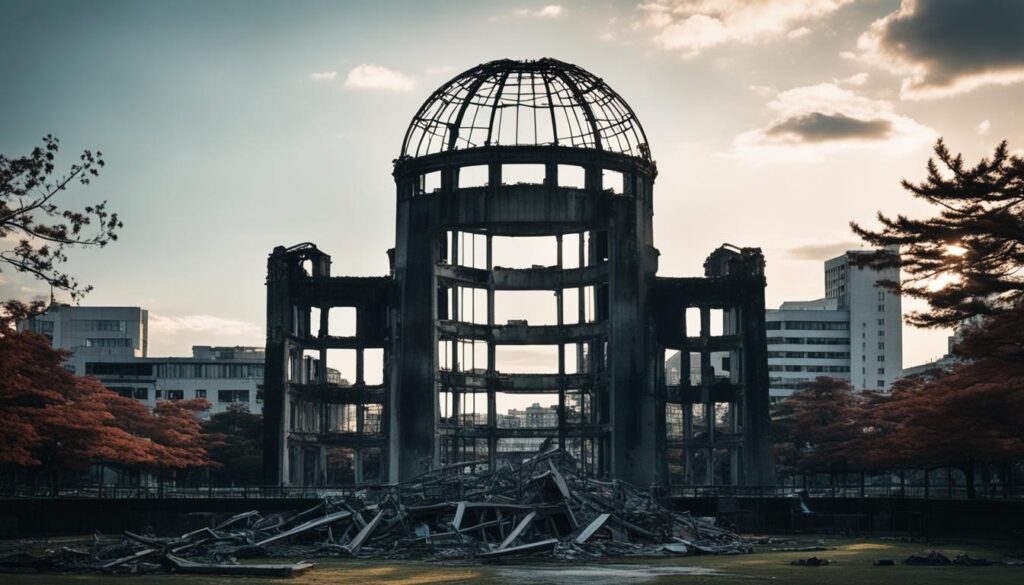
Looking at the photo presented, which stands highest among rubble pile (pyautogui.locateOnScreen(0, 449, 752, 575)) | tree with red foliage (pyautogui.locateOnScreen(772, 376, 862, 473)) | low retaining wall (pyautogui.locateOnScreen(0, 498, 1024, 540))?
tree with red foliage (pyautogui.locateOnScreen(772, 376, 862, 473))

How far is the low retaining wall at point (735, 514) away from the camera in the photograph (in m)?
62.3

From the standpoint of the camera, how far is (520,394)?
4077 inches

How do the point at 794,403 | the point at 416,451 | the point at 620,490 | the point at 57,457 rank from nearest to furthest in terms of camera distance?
the point at 620,490, the point at 57,457, the point at 416,451, the point at 794,403

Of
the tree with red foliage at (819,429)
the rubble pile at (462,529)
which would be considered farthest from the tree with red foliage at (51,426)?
the tree with red foliage at (819,429)

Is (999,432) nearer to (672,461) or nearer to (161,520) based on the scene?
(161,520)

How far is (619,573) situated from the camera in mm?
39031

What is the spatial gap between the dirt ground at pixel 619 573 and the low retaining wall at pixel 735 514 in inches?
605

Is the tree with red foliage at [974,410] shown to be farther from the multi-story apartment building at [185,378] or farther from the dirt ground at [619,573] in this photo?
the multi-story apartment building at [185,378]

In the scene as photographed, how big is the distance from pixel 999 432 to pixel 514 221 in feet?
136

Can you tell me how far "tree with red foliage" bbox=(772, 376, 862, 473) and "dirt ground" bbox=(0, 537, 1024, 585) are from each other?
193 ft

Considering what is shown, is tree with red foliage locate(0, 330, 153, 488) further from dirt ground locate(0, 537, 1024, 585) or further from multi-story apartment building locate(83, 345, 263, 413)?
multi-story apartment building locate(83, 345, 263, 413)

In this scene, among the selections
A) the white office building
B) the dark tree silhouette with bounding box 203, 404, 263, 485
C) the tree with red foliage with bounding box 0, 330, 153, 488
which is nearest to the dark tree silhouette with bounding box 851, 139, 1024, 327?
the tree with red foliage with bounding box 0, 330, 153, 488

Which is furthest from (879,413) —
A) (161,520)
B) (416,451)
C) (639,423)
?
(161,520)

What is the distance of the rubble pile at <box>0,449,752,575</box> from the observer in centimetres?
4519
